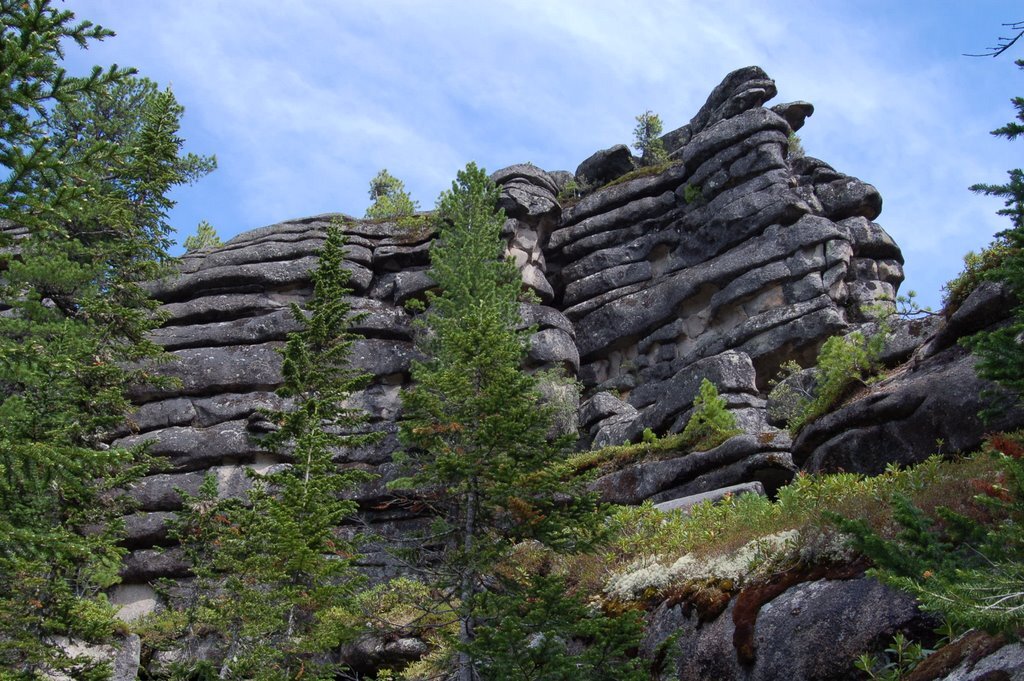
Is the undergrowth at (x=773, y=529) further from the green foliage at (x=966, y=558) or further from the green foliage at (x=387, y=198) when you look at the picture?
the green foliage at (x=387, y=198)

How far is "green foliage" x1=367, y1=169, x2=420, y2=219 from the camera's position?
163 feet

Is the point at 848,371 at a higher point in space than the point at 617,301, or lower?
lower

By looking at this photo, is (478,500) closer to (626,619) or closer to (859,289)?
(626,619)

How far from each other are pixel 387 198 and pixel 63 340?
3323 centimetres

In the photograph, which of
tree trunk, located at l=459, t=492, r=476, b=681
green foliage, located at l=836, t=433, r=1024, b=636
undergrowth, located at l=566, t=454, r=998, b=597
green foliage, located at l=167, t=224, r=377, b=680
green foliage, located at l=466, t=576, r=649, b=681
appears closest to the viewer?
green foliage, located at l=836, t=433, r=1024, b=636

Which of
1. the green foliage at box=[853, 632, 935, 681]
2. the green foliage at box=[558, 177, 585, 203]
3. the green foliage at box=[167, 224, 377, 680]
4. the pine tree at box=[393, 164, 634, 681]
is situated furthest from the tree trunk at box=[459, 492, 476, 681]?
the green foliage at box=[558, 177, 585, 203]

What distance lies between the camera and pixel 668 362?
3862cm

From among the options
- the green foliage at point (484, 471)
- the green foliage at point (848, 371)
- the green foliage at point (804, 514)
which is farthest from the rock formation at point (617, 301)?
the green foliage at point (484, 471)

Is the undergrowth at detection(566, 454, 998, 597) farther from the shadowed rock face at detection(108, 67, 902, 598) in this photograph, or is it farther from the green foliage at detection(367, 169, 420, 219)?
the green foliage at detection(367, 169, 420, 219)

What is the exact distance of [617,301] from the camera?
41.6 m

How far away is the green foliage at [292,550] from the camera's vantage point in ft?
53.5

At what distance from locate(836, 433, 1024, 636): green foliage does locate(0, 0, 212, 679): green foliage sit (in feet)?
29.9

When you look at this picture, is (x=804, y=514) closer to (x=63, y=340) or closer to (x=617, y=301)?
(x=63, y=340)

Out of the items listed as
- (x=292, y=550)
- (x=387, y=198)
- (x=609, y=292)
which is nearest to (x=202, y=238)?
(x=387, y=198)
